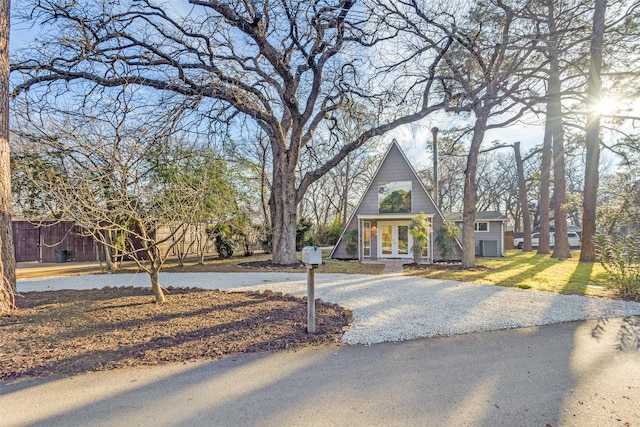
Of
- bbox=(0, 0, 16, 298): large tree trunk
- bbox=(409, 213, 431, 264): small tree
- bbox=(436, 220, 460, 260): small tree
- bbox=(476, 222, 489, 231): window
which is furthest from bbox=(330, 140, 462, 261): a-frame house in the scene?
bbox=(0, 0, 16, 298): large tree trunk

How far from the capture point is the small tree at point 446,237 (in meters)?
13.1

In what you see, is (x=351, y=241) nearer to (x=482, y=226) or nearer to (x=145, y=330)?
(x=482, y=226)

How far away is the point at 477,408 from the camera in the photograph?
245cm

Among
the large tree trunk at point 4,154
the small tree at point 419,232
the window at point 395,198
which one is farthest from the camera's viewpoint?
the window at point 395,198

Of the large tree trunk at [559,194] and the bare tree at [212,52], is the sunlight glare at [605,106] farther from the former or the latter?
the bare tree at [212,52]

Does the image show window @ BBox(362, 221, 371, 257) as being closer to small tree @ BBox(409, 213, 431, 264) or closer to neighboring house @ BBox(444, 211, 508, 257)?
small tree @ BBox(409, 213, 431, 264)

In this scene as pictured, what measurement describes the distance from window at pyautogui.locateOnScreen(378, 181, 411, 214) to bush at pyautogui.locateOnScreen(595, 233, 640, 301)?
25.5 ft

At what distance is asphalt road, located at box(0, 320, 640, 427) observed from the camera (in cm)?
233

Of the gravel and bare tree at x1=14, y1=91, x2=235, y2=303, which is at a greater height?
bare tree at x1=14, y1=91, x2=235, y2=303

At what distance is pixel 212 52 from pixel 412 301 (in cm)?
785

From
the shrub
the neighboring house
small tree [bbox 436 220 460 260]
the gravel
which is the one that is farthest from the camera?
the neighboring house

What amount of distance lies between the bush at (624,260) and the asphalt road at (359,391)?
4.11 m

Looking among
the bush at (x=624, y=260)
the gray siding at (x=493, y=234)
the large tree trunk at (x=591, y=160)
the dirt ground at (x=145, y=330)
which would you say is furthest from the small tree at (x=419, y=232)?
the dirt ground at (x=145, y=330)

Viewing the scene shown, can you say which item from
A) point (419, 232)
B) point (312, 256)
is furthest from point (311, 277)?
point (419, 232)
